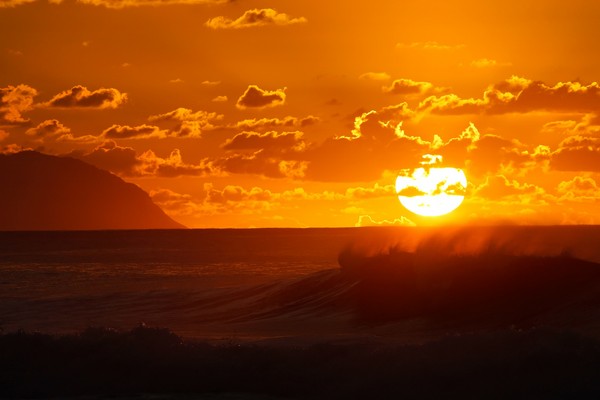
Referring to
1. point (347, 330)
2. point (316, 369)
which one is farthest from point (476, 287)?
point (316, 369)

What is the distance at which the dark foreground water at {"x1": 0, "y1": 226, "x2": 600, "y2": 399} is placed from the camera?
53.3ft

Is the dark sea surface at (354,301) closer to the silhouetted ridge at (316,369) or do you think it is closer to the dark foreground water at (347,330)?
the dark foreground water at (347,330)

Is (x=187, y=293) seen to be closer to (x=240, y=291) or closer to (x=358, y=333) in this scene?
(x=240, y=291)

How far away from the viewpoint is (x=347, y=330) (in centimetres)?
2561

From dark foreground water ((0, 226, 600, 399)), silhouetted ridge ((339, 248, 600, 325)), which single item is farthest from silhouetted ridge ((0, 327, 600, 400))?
silhouetted ridge ((339, 248, 600, 325))

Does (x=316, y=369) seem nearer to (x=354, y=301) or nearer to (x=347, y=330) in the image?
(x=347, y=330)

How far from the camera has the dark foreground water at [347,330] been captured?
16.2 meters

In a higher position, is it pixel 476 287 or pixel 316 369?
pixel 476 287

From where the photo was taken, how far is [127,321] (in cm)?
2934

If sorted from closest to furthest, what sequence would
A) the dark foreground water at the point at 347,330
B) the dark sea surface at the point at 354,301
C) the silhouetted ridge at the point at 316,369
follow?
1. the silhouetted ridge at the point at 316,369
2. the dark foreground water at the point at 347,330
3. the dark sea surface at the point at 354,301

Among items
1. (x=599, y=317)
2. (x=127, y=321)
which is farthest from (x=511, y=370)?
(x=127, y=321)

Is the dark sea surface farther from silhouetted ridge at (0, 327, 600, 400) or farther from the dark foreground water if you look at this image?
silhouetted ridge at (0, 327, 600, 400)

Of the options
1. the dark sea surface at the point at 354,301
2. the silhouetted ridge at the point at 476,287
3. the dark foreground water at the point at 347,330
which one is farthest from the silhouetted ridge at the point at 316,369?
the silhouetted ridge at the point at 476,287

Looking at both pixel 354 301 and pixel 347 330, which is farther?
pixel 354 301
